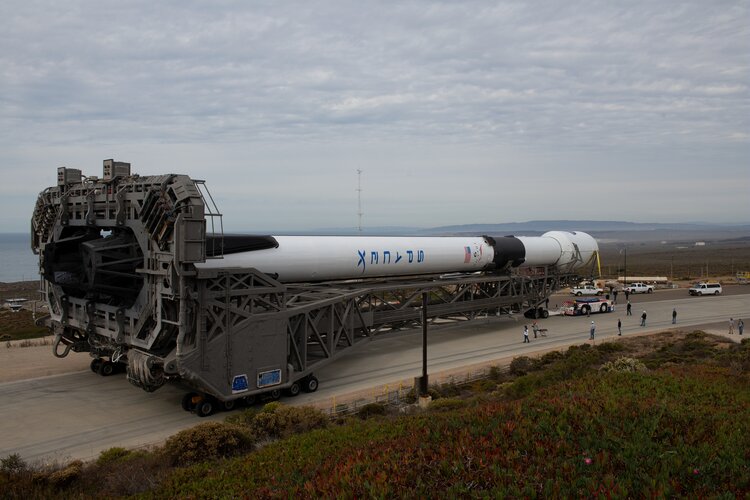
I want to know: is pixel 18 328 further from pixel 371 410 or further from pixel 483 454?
pixel 483 454

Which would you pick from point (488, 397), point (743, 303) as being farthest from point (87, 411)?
point (743, 303)

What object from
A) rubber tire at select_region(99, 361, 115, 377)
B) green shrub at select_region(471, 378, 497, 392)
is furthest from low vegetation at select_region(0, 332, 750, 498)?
rubber tire at select_region(99, 361, 115, 377)

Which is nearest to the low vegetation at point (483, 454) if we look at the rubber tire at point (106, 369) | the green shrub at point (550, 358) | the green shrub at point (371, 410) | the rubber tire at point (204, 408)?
the green shrub at point (371, 410)

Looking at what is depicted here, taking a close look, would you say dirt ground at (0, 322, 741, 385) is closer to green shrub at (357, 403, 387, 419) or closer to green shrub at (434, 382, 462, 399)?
green shrub at (434, 382, 462, 399)

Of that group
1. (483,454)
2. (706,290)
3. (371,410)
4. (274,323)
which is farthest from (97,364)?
(706,290)

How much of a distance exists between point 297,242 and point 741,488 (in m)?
16.0

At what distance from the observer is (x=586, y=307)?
36375 millimetres

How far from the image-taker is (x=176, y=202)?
47.2 feet

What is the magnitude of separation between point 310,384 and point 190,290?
19.2 ft

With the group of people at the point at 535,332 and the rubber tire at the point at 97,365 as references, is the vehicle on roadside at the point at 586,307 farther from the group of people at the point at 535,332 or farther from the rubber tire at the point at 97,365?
the rubber tire at the point at 97,365

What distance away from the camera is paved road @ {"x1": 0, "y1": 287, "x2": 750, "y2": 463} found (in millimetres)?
14570

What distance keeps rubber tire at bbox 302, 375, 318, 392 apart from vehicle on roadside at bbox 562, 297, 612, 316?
881 inches

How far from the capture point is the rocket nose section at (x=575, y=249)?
33.6 metres

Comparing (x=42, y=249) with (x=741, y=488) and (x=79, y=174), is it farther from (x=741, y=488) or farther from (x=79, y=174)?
(x=741, y=488)
